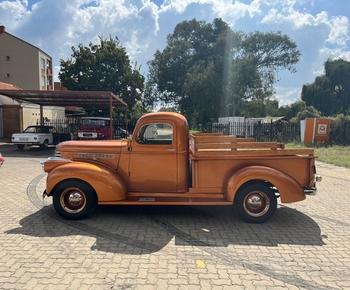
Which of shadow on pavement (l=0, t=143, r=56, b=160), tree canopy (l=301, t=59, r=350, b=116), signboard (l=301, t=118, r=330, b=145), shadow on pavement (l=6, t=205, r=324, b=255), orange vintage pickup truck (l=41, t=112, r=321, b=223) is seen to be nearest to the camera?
shadow on pavement (l=6, t=205, r=324, b=255)

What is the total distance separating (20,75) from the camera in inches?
1793

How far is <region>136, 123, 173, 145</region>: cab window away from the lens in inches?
199

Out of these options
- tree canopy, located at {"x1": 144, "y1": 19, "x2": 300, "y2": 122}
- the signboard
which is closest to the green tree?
tree canopy, located at {"x1": 144, "y1": 19, "x2": 300, "y2": 122}

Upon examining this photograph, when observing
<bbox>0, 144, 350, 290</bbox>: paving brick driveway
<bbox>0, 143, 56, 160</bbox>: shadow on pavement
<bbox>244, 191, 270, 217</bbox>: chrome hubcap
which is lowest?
<bbox>0, 144, 350, 290</bbox>: paving brick driveway

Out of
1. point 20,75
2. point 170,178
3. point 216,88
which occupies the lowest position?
point 170,178

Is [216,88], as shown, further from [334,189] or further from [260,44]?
[334,189]

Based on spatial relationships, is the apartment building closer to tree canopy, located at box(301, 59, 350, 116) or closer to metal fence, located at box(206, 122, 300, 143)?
metal fence, located at box(206, 122, 300, 143)

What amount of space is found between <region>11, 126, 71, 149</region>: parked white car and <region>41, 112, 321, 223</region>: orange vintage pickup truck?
11.7 m

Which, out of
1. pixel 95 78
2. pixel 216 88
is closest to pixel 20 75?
pixel 95 78

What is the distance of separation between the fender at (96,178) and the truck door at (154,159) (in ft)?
1.27

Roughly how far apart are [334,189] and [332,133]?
512 inches

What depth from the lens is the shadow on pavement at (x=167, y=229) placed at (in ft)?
13.6

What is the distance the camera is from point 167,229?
4.65m

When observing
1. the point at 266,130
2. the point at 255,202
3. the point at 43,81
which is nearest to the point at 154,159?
the point at 255,202
